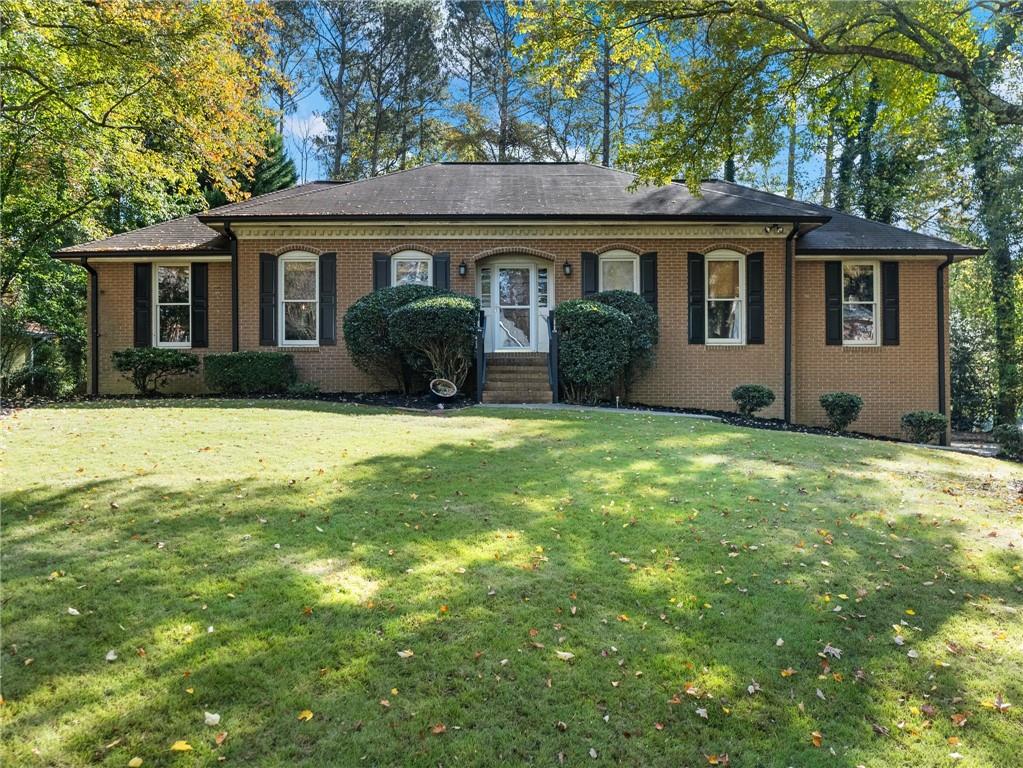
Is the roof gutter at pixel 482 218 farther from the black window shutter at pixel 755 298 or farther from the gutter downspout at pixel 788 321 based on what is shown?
the black window shutter at pixel 755 298

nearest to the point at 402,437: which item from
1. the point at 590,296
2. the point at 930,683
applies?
the point at 930,683

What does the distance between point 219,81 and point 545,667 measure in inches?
435

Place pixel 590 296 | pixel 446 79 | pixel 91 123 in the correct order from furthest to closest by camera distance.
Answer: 1. pixel 446 79
2. pixel 590 296
3. pixel 91 123

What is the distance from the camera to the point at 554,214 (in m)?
12.8

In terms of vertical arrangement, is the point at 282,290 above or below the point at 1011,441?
above

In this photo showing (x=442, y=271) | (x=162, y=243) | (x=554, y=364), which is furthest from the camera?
(x=162, y=243)

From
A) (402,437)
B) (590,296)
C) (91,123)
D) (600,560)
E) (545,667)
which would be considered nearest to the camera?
(545,667)

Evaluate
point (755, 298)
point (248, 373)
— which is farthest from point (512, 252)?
point (248, 373)

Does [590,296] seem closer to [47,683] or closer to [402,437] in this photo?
[402,437]

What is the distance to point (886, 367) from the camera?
44.0 feet

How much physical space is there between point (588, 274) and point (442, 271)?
3233 mm

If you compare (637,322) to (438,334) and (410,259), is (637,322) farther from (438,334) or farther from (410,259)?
(410,259)

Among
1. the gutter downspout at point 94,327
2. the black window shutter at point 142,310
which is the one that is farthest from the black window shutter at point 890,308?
the gutter downspout at point 94,327

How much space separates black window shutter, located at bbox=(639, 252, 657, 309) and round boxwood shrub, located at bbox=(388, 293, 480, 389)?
12.7ft
